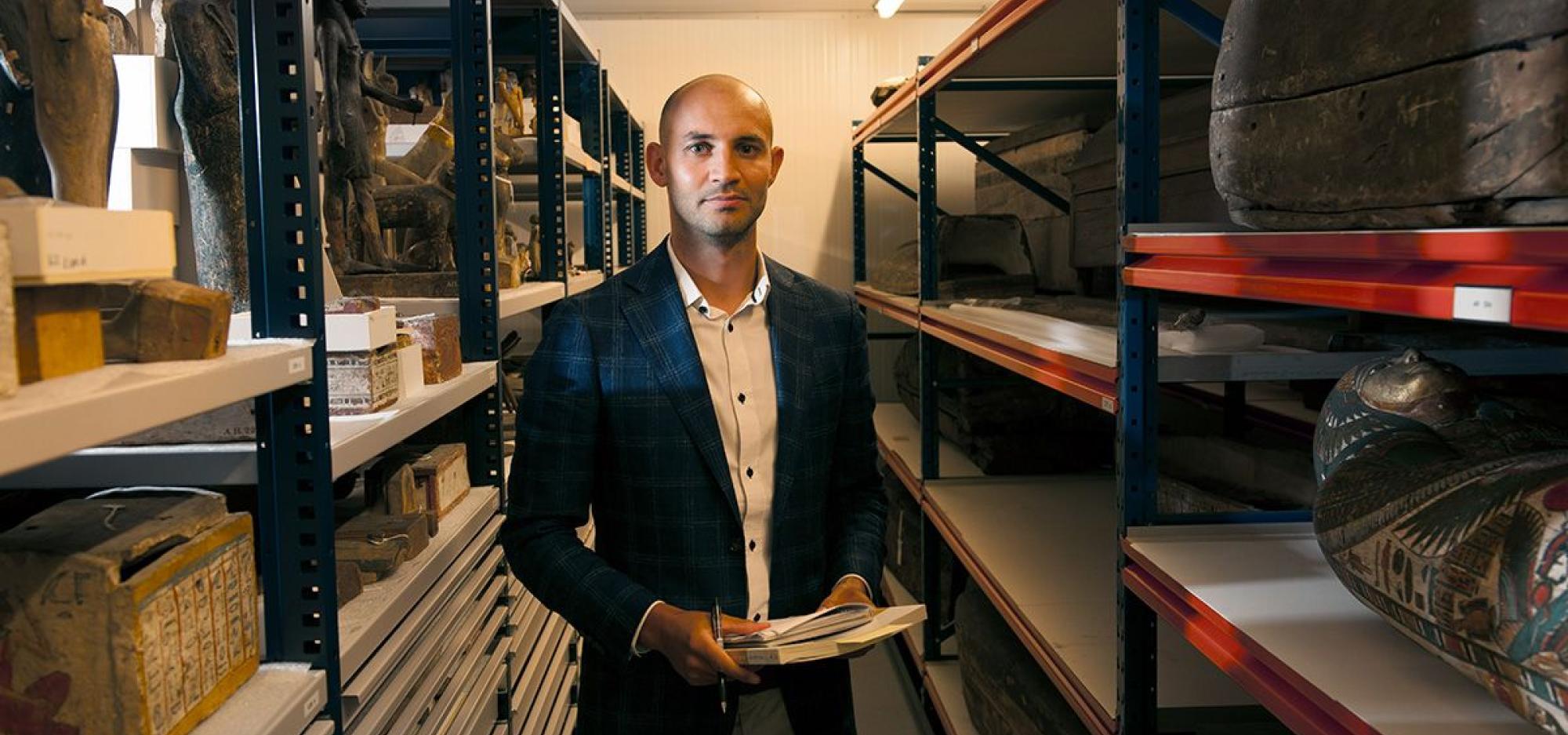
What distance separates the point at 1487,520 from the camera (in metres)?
1.03

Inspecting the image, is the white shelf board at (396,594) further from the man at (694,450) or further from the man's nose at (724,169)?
the man's nose at (724,169)

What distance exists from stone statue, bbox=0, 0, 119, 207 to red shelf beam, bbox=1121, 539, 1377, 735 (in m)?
1.54

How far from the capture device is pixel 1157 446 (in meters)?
1.76

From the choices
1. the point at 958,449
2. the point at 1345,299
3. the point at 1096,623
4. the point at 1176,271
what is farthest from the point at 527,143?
the point at 1345,299

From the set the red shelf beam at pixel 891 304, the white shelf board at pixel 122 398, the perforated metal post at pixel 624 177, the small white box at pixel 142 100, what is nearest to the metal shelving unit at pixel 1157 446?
the red shelf beam at pixel 891 304

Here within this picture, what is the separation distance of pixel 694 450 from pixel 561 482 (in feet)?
0.75

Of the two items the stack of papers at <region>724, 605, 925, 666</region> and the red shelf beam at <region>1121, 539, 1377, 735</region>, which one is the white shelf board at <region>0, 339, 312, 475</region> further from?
the red shelf beam at <region>1121, 539, 1377, 735</region>

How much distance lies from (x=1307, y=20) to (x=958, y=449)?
3.35 meters

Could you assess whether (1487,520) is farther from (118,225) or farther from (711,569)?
(118,225)

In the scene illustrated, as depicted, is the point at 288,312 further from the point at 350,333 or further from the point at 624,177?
the point at 624,177

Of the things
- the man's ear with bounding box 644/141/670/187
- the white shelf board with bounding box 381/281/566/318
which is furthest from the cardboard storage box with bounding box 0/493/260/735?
the white shelf board with bounding box 381/281/566/318

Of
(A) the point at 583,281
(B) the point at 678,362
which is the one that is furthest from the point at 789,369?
(A) the point at 583,281

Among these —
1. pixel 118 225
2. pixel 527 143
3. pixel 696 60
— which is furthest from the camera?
pixel 696 60

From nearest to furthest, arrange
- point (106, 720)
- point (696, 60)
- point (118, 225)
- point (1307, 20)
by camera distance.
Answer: point (118, 225), point (106, 720), point (1307, 20), point (696, 60)
